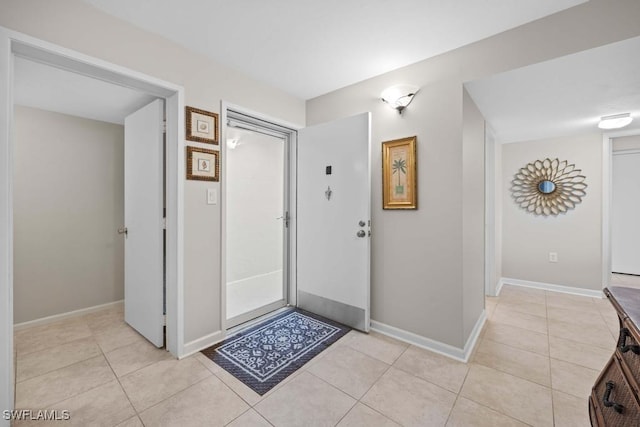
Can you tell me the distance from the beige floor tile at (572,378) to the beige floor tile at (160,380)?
2.29m

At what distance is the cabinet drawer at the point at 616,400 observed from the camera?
0.96m

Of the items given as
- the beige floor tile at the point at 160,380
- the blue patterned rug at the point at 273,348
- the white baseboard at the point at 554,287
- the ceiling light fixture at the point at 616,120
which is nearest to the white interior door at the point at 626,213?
the white baseboard at the point at 554,287

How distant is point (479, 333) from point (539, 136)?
2.80m

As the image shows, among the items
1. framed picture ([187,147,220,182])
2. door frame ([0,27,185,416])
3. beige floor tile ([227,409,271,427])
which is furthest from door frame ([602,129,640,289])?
door frame ([0,27,185,416])

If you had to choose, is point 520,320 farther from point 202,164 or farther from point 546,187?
point 202,164

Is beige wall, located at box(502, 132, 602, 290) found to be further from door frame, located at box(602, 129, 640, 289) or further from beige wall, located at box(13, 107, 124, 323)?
beige wall, located at box(13, 107, 124, 323)

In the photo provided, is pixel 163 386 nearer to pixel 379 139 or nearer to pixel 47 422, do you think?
pixel 47 422

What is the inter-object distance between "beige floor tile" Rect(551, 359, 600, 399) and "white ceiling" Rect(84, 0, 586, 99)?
91.0 inches

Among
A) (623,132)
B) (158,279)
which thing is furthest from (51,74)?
(623,132)

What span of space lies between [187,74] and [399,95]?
5.43ft

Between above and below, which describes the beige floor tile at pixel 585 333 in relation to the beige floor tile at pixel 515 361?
above

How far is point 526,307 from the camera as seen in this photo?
3025mm

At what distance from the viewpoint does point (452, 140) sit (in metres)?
2.03

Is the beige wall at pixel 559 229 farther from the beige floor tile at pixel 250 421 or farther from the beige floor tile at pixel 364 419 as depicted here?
the beige floor tile at pixel 250 421
